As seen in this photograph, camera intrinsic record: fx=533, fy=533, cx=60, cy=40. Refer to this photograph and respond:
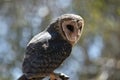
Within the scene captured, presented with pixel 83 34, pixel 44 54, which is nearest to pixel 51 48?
pixel 44 54

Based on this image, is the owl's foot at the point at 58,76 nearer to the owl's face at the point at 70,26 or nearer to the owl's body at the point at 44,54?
the owl's body at the point at 44,54

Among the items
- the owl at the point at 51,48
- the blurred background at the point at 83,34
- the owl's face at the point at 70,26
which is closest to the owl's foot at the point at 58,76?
the owl at the point at 51,48

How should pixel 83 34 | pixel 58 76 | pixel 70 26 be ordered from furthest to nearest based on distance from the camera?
pixel 83 34, pixel 70 26, pixel 58 76

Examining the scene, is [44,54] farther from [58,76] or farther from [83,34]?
[83,34]

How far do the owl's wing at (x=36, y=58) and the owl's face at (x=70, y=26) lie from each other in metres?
0.08

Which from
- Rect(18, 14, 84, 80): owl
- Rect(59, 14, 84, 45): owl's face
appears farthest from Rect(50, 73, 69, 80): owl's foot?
Rect(59, 14, 84, 45): owl's face

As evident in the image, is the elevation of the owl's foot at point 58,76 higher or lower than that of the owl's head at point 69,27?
lower

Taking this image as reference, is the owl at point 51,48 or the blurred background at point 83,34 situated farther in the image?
the blurred background at point 83,34

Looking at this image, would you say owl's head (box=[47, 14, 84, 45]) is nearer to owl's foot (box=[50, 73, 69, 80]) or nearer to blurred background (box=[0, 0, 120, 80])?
owl's foot (box=[50, 73, 69, 80])

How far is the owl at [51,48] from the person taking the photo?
7.93 ft

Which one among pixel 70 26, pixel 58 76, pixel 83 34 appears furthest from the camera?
pixel 83 34

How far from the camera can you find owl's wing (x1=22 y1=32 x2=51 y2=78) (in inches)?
94.6

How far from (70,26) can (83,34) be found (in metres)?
7.23

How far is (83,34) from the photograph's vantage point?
9766 millimetres
